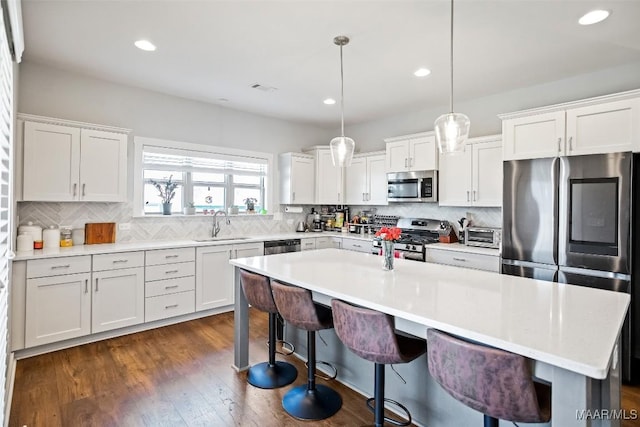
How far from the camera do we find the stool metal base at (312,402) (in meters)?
2.26

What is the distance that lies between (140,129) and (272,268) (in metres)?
2.81

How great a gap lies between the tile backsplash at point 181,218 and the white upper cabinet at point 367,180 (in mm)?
315

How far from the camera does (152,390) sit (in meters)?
2.55

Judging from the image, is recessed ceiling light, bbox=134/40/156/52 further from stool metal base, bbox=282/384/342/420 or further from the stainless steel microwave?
the stainless steel microwave

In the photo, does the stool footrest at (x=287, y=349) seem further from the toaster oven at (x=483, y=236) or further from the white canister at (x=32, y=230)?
the white canister at (x=32, y=230)

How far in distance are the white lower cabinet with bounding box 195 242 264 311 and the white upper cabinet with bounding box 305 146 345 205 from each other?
1.73m

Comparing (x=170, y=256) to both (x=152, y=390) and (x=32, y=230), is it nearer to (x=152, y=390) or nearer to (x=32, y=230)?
(x=32, y=230)

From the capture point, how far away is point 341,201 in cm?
582

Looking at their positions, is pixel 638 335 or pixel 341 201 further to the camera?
pixel 341 201

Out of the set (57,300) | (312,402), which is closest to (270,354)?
(312,402)

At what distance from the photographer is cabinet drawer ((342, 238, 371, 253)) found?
500 cm

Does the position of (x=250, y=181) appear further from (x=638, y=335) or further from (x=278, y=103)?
(x=638, y=335)

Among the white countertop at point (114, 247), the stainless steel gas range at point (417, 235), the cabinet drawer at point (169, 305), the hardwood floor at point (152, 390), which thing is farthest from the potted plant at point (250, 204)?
the hardwood floor at point (152, 390)

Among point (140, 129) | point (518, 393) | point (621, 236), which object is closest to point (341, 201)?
point (140, 129)
